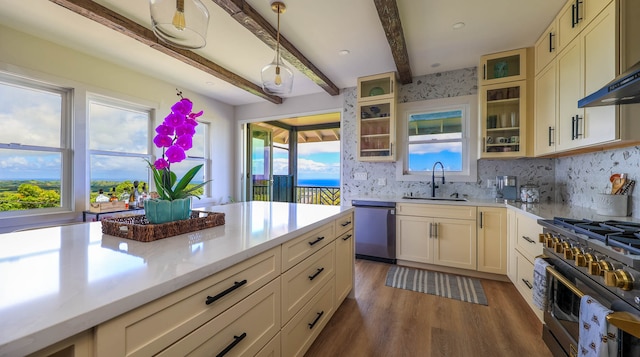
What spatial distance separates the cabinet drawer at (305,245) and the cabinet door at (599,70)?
1.82 m

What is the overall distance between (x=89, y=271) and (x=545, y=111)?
10.9 ft

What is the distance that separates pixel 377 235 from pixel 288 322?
210cm

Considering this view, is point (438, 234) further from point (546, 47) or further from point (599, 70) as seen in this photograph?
point (546, 47)

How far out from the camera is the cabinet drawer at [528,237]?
188 cm

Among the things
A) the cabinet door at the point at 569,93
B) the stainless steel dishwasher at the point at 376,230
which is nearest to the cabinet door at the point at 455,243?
the stainless steel dishwasher at the point at 376,230

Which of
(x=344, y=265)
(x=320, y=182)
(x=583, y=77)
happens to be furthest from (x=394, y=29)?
(x=320, y=182)

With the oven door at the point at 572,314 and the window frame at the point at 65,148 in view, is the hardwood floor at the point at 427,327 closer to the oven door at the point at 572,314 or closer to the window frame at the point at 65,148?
the oven door at the point at 572,314

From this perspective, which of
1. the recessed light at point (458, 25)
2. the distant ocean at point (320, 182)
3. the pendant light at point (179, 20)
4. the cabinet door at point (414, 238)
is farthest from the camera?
the distant ocean at point (320, 182)

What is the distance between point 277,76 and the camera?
212cm

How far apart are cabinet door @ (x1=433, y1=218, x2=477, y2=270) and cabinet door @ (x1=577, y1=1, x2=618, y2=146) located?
1313 millimetres

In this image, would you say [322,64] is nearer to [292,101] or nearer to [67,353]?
[292,101]

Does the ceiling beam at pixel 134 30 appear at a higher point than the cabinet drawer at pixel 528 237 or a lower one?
higher

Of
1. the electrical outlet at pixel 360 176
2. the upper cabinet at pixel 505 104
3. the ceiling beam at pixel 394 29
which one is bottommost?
the electrical outlet at pixel 360 176

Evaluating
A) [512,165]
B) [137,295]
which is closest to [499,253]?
[512,165]
